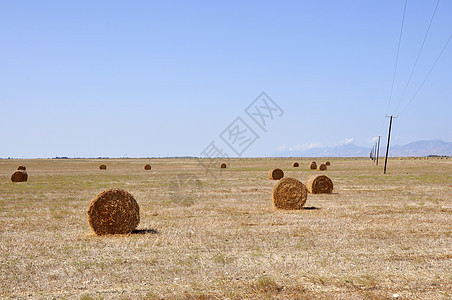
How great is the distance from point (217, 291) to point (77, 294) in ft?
9.74

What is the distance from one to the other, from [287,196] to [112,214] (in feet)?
33.2

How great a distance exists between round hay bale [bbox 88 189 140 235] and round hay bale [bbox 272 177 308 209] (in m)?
8.89

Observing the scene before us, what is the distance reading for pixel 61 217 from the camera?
69.1 feet

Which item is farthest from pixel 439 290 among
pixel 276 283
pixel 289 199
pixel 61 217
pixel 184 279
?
pixel 61 217

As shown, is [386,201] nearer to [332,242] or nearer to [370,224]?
[370,224]

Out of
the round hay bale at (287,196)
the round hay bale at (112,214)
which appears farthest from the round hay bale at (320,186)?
the round hay bale at (112,214)

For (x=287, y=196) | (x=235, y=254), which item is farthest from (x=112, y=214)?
(x=287, y=196)

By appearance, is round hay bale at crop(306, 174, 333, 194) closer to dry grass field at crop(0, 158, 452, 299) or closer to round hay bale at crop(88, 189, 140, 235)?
dry grass field at crop(0, 158, 452, 299)

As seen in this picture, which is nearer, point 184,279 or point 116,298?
point 116,298

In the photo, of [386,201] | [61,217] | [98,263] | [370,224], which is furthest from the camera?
[386,201]

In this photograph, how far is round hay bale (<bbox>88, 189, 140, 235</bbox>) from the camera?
16734 mm

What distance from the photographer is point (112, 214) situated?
1686cm

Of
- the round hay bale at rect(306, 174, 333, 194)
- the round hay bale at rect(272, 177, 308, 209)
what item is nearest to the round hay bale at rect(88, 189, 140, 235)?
the round hay bale at rect(272, 177, 308, 209)

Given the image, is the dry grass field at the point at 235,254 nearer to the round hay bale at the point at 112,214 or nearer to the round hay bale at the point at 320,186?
the round hay bale at the point at 112,214
